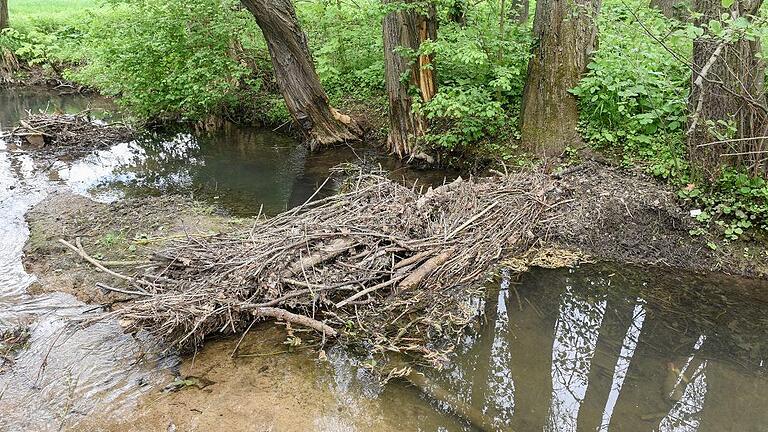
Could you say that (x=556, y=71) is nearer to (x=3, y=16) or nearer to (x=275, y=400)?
(x=275, y=400)

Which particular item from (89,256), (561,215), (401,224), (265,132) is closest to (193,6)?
(265,132)

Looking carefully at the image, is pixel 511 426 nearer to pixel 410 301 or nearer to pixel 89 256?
pixel 410 301

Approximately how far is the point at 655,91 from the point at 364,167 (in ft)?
13.7

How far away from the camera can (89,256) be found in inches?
201

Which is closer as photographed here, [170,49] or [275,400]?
[275,400]

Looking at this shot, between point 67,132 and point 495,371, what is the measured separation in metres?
9.28

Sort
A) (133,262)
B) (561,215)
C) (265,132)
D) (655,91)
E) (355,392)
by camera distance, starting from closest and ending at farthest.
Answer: (355,392), (133,262), (561,215), (655,91), (265,132)

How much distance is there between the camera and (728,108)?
5.27 m

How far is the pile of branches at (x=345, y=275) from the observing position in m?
4.01

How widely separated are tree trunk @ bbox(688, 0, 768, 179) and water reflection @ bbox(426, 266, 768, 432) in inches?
52.2

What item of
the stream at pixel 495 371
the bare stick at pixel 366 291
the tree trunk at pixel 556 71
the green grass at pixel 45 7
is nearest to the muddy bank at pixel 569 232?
the stream at pixel 495 371

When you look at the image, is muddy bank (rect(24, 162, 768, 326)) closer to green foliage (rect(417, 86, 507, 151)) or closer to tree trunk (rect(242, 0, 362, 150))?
green foliage (rect(417, 86, 507, 151))

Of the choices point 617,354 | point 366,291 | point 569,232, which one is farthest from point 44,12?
point 617,354

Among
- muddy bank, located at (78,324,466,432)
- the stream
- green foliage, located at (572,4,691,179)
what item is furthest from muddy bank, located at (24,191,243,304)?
green foliage, located at (572,4,691,179)
